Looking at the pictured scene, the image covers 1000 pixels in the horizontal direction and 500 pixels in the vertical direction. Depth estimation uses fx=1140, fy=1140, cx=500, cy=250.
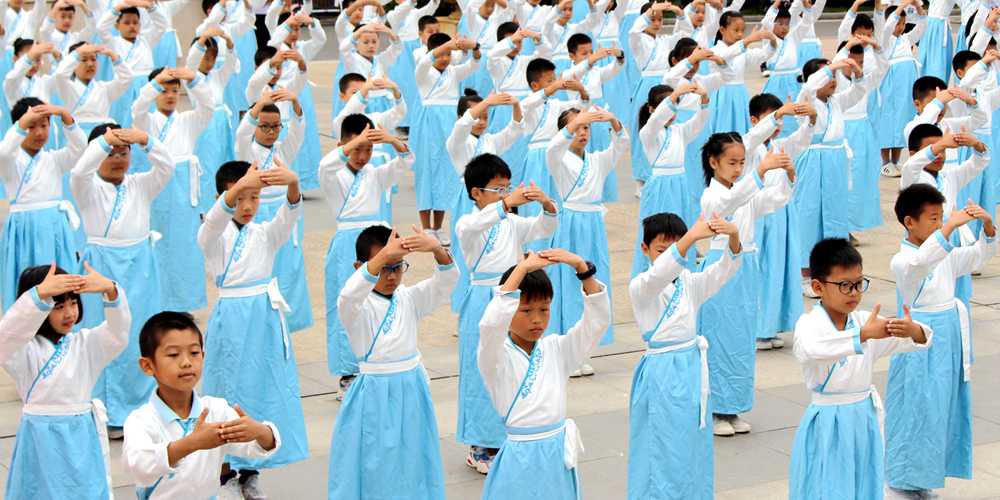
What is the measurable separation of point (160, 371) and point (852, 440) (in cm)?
269

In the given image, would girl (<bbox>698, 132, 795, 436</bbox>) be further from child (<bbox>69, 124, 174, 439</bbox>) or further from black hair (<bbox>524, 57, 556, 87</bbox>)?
child (<bbox>69, 124, 174, 439</bbox>)

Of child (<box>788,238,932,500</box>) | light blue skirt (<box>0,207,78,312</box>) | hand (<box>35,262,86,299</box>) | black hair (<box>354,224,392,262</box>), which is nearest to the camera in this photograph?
hand (<box>35,262,86,299</box>)

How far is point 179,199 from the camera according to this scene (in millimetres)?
8500

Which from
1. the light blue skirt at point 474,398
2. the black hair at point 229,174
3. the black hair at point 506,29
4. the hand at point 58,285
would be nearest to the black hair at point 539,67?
the black hair at point 506,29

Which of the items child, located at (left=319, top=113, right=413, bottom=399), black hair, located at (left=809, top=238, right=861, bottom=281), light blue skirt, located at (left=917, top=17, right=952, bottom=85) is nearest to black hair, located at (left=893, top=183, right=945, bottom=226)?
black hair, located at (left=809, top=238, right=861, bottom=281)

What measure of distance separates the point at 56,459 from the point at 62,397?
267 millimetres

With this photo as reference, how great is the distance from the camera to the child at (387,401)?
479cm

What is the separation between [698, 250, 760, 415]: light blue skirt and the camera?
636 cm

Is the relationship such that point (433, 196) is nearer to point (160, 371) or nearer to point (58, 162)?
point (58, 162)

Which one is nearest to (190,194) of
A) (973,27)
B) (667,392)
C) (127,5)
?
(127,5)

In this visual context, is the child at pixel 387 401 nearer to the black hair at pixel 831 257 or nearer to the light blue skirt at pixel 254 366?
the light blue skirt at pixel 254 366

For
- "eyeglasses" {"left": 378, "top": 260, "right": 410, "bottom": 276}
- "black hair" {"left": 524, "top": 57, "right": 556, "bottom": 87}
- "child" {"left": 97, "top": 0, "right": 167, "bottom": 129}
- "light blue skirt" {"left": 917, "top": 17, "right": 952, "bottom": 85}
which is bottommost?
"eyeglasses" {"left": 378, "top": 260, "right": 410, "bottom": 276}

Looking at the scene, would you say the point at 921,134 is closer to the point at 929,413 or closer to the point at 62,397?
the point at 929,413

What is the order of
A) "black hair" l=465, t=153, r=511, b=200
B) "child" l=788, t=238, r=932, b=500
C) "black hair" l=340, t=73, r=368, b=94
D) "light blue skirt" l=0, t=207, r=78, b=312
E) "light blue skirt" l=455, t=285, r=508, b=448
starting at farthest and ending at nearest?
"black hair" l=340, t=73, r=368, b=94 → "light blue skirt" l=0, t=207, r=78, b=312 → "black hair" l=465, t=153, r=511, b=200 → "light blue skirt" l=455, t=285, r=508, b=448 → "child" l=788, t=238, r=932, b=500
